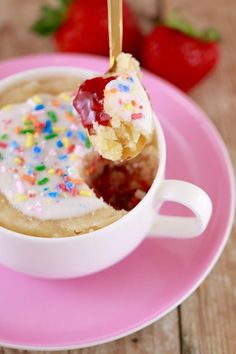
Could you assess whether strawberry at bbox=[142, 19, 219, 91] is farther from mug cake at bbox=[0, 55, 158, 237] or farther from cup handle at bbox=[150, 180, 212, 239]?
cup handle at bbox=[150, 180, 212, 239]

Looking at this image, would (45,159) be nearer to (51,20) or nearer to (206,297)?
(206,297)

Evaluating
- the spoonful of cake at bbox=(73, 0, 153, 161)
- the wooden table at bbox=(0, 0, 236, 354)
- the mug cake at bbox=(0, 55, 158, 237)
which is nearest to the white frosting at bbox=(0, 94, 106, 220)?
the mug cake at bbox=(0, 55, 158, 237)

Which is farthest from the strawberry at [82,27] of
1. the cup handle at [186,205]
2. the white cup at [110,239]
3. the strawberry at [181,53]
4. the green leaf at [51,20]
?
the cup handle at [186,205]

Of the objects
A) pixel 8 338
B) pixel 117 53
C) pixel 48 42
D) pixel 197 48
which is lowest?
pixel 8 338

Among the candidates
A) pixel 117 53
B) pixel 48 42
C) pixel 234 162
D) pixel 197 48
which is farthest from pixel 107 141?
pixel 48 42

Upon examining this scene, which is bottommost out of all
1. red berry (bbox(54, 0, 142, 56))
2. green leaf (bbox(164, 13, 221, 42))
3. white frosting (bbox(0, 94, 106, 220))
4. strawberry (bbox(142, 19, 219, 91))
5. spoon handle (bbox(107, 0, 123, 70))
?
white frosting (bbox(0, 94, 106, 220))

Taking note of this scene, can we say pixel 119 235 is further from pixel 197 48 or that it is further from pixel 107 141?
pixel 197 48
